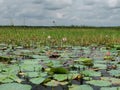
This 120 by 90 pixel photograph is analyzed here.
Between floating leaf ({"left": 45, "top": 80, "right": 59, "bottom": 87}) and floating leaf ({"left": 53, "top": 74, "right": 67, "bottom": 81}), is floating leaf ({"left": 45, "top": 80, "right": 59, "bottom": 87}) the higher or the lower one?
the lower one

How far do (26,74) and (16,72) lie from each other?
0.73ft

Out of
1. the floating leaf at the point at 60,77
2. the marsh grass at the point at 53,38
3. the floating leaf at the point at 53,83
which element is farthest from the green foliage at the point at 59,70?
the marsh grass at the point at 53,38

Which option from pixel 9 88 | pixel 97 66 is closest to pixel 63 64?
pixel 97 66

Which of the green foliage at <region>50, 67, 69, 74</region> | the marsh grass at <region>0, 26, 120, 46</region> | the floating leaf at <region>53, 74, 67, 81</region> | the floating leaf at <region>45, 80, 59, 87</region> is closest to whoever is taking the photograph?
the floating leaf at <region>45, 80, 59, 87</region>

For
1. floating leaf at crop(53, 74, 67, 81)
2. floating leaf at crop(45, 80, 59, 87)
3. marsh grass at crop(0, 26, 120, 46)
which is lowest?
marsh grass at crop(0, 26, 120, 46)

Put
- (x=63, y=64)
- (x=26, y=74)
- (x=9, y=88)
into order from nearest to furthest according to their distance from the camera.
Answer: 1. (x=9, y=88)
2. (x=26, y=74)
3. (x=63, y=64)

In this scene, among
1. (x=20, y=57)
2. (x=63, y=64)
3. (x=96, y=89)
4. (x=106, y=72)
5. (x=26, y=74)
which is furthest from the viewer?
(x=20, y=57)

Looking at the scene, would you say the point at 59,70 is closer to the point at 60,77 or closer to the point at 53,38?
the point at 60,77

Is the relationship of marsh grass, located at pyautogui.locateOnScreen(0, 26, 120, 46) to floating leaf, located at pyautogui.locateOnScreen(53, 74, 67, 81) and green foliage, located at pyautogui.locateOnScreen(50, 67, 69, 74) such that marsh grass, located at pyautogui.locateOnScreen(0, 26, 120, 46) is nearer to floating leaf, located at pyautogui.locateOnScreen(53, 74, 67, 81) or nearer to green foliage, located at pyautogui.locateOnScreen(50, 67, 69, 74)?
green foliage, located at pyautogui.locateOnScreen(50, 67, 69, 74)

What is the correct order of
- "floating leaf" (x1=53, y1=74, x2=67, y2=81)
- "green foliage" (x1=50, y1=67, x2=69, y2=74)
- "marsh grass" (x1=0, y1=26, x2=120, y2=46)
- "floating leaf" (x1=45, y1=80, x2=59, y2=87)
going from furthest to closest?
"marsh grass" (x1=0, y1=26, x2=120, y2=46) < "green foliage" (x1=50, y1=67, x2=69, y2=74) < "floating leaf" (x1=53, y1=74, x2=67, y2=81) < "floating leaf" (x1=45, y1=80, x2=59, y2=87)

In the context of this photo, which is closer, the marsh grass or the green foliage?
the green foliage

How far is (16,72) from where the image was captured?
3.92 metres

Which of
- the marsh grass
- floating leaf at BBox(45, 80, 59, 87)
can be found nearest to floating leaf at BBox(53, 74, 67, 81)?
floating leaf at BBox(45, 80, 59, 87)

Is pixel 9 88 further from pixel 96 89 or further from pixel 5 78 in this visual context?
pixel 96 89
